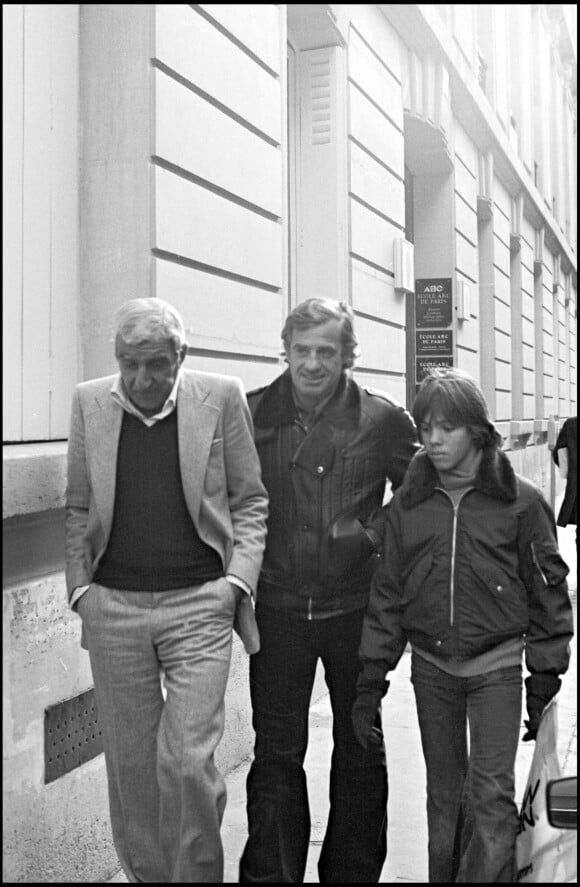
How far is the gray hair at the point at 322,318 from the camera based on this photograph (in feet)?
9.89

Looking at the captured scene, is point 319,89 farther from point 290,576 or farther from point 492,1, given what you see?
point 290,576

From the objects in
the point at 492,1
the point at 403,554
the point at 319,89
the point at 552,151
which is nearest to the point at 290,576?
the point at 403,554

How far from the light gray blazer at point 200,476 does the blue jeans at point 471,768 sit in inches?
22.0

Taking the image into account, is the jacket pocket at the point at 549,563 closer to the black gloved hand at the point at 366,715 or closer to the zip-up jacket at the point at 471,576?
the zip-up jacket at the point at 471,576

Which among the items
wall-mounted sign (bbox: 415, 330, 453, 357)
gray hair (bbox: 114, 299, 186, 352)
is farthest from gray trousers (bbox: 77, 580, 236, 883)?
wall-mounted sign (bbox: 415, 330, 453, 357)

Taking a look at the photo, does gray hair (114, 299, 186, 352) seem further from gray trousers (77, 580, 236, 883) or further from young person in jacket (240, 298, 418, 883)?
gray trousers (77, 580, 236, 883)

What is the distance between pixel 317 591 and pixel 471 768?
0.66m

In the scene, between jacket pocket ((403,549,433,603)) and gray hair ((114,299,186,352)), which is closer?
gray hair ((114,299,186,352))

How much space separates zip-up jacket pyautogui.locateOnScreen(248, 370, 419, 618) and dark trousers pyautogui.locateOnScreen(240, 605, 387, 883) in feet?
0.30

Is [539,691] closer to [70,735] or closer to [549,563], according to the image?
[549,563]

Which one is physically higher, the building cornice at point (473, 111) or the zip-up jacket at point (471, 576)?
the building cornice at point (473, 111)

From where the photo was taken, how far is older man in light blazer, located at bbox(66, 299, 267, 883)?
286 cm

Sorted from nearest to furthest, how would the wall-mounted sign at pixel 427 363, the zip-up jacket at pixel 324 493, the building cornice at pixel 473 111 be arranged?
1. the zip-up jacket at pixel 324 493
2. the building cornice at pixel 473 111
3. the wall-mounted sign at pixel 427 363

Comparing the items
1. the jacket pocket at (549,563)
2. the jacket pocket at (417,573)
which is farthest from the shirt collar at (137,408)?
the jacket pocket at (549,563)
